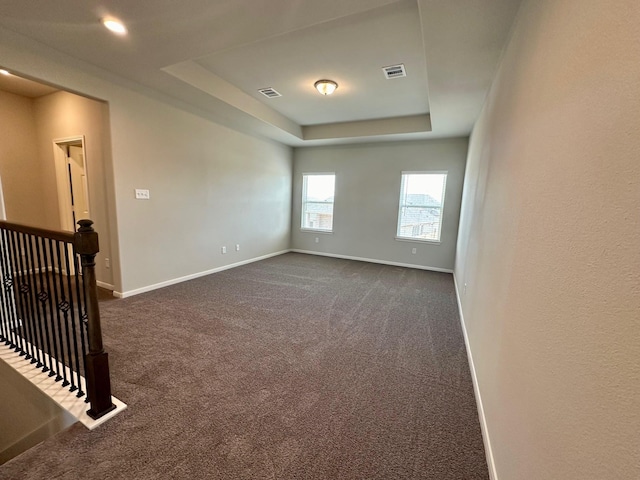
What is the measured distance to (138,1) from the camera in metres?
1.99

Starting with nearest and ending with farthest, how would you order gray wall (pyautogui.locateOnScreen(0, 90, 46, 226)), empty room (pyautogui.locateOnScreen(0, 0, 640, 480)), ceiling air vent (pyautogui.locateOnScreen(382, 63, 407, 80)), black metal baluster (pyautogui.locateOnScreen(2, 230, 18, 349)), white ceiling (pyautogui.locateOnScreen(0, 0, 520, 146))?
1. empty room (pyautogui.locateOnScreen(0, 0, 640, 480))
2. white ceiling (pyautogui.locateOnScreen(0, 0, 520, 146))
3. black metal baluster (pyautogui.locateOnScreen(2, 230, 18, 349))
4. ceiling air vent (pyautogui.locateOnScreen(382, 63, 407, 80))
5. gray wall (pyautogui.locateOnScreen(0, 90, 46, 226))

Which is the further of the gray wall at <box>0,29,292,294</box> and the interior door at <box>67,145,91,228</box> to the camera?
the interior door at <box>67,145,91,228</box>

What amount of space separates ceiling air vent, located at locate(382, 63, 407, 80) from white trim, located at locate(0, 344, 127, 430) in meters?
3.98

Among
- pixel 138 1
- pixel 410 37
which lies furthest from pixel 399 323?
pixel 138 1

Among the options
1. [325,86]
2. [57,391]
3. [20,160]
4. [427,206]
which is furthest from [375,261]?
[20,160]

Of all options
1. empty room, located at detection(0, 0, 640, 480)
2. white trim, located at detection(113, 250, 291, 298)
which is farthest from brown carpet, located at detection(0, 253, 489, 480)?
white trim, located at detection(113, 250, 291, 298)

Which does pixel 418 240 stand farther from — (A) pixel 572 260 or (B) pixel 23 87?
(B) pixel 23 87

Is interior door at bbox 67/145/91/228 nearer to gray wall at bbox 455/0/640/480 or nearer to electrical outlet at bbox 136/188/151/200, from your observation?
electrical outlet at bbox 136/188/151/200

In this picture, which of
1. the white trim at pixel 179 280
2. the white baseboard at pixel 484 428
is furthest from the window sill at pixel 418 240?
the white baseboard at pixel 484 428

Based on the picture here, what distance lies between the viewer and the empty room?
0.79 m

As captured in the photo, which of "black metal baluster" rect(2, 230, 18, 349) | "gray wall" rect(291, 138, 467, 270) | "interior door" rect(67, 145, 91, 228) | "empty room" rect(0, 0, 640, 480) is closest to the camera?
"empty room" rect(0, 0, 640, 480)

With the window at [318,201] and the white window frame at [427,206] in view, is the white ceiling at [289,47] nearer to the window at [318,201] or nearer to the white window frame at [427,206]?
the white window frame at [427,206]

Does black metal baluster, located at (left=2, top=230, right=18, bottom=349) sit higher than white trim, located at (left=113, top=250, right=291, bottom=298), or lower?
higher

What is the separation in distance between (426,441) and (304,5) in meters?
2.98
